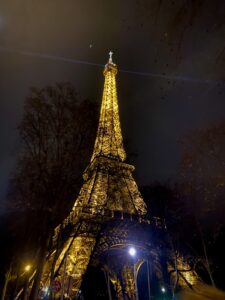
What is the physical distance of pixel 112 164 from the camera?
26.4m

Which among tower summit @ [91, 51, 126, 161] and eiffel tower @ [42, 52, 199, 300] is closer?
eiffel tower @ [42, 52, 199, 300]

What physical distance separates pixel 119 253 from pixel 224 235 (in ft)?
25.9

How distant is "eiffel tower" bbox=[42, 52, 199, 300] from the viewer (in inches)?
636

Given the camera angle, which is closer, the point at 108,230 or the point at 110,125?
the point at 108,230

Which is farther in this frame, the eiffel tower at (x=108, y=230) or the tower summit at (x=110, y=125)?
the tower summit at (x=110, y=125)

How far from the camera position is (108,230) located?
1962 cm

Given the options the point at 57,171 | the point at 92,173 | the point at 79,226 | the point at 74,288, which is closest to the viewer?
the point at 57,171

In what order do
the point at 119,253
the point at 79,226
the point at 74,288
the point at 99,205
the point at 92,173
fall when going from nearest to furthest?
the point at 74,288 → the point at 79,226 → the point at 119,253 → the point at 99,205 → the point at 92,173

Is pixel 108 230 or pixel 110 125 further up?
pixel 110 125

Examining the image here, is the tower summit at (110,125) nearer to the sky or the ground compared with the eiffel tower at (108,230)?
nearer to the sky

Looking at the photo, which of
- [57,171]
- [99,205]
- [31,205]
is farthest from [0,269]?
[57,171]

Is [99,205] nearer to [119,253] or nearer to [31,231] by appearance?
[119,253]

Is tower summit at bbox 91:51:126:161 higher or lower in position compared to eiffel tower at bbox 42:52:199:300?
higher

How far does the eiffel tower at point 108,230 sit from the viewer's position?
1616 cm
